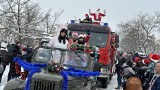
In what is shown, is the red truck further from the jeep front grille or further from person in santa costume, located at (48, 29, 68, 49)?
the jeep front grille

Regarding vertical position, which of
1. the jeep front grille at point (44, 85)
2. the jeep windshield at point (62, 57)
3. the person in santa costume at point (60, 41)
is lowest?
the jeep front grille at point (44, 85)

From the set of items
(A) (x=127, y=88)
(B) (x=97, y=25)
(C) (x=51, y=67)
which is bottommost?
(A) (x=127, y=88)

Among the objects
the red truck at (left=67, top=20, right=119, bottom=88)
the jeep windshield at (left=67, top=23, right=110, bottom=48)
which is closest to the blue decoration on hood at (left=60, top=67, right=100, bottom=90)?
the red truck at (left=67, top=20, right=119, bottom=88)

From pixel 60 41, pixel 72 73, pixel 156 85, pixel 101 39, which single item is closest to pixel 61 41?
pixel 60 41

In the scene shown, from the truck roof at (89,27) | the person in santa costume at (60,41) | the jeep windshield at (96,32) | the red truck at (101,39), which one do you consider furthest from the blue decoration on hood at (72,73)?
the truck roof at (89,27)

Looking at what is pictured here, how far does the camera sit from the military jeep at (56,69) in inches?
265

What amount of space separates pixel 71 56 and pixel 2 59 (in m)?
4.57

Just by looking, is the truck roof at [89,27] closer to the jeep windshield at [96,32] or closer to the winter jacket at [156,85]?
the jeep windshield at [96,32]

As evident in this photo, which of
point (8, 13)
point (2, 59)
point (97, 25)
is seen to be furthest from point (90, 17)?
point (8, 13)

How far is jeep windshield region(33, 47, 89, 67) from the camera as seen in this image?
26.2 feet

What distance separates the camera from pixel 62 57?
7996 mm

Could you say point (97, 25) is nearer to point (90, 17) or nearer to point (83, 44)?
point (90, 17)

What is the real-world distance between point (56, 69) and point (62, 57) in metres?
0.82

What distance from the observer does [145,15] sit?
47.3m
